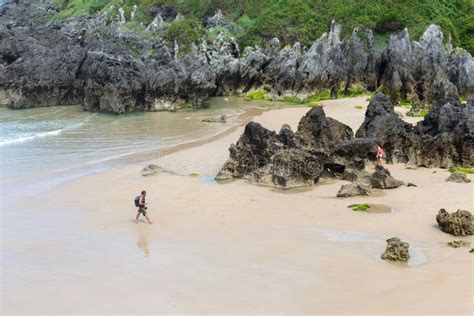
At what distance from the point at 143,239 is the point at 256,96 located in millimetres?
43183

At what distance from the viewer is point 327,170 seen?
22797 millimetres

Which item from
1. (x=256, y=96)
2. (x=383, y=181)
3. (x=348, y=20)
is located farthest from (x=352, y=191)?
(x=348, y=20)

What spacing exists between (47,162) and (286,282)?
766 inches

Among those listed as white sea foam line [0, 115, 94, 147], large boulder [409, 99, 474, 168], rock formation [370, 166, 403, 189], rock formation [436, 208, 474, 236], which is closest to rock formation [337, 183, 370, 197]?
rock formation [370, 166, 403, 189]

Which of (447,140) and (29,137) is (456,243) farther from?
(29,137)

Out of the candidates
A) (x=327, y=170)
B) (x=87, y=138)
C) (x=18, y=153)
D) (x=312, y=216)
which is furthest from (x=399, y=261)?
(x=87, y=138)

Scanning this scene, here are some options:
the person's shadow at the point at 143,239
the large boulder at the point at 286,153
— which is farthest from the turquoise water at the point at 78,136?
the person's shadow at the point at 143,239

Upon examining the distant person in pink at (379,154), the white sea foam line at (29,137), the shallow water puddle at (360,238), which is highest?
the distant person in pink at (379,154)

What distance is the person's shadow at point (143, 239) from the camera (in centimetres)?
1448

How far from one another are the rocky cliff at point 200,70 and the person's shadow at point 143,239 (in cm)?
3272

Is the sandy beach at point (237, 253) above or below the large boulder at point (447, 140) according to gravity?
below

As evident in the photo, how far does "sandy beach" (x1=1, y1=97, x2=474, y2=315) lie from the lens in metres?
11.0

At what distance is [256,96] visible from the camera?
5744 cm

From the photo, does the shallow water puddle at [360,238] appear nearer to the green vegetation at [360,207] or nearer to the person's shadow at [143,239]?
the green vegetation at [360,207]
